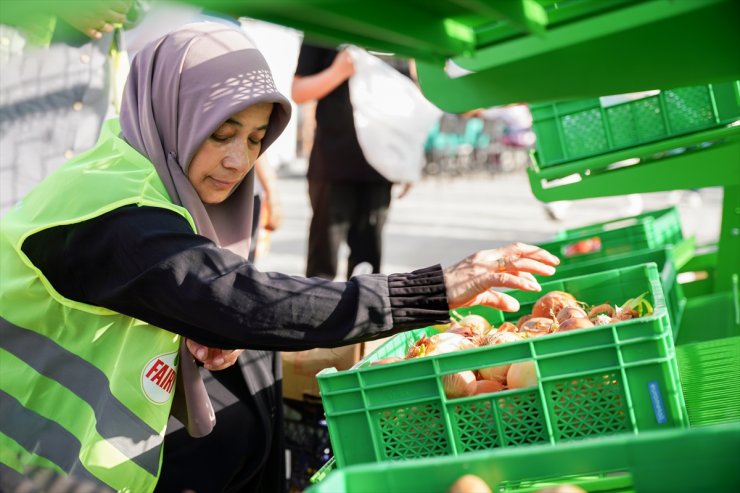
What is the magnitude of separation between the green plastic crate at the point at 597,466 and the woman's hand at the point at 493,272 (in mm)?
485

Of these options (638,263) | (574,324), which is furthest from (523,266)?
(638,263)

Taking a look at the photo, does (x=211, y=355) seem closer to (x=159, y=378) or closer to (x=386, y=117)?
(x=159, y=378)

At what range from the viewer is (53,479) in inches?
42.9

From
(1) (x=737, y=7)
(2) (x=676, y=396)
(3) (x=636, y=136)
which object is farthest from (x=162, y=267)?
(3) (x=636, y=136)

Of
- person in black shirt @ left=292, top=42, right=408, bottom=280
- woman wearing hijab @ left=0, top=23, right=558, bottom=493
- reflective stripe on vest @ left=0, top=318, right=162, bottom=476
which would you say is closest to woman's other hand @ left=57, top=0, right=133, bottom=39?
woman wearing hijab @ left=0, top=23, right=558, bottom=493

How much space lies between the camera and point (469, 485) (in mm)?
1172

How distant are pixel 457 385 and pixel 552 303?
631 millimetres

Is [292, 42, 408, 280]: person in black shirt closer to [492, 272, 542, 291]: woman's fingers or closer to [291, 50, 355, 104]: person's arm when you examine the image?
[291, 50, 355, 104]: person's arm

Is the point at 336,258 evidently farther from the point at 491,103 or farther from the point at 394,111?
the point at 491,103

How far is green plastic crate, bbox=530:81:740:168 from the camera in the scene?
2527mm

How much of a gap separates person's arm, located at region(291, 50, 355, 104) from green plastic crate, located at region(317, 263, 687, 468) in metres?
2.55

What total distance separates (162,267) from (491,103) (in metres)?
0.66

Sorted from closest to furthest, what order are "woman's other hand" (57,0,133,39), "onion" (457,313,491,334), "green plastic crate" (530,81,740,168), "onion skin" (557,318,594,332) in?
1. "onion skin" (557,318,594,332)
2. "onion" (457,313,491,334)
3. "green plastic crate" (530,81,740,168)
4. "woman's other hand" (57,0,133,39)

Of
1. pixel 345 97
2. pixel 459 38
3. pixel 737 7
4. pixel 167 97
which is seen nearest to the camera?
pixel 737 7
